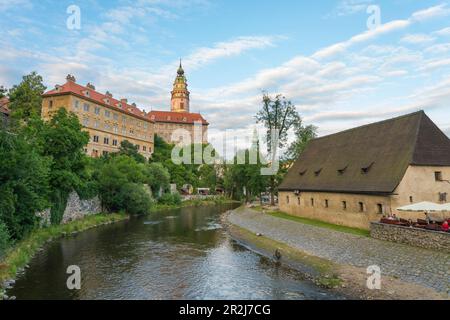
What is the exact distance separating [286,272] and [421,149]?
46.9ft

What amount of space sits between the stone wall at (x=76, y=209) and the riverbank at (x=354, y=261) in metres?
21.3

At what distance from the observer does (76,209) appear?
38844mm

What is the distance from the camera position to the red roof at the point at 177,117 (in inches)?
4483

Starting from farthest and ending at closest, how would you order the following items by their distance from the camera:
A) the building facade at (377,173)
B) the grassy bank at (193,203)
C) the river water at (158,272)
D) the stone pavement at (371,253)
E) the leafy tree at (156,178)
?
the grassy bank at (193,203) → the leafy tree at (156,178) → the building facade at (377,173) → the river water at (158,272) → the stone pavement at (371,253)

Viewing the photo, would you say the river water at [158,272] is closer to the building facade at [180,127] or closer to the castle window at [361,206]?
the castle window at [361,206]

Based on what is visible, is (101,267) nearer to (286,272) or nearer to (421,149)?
(286,272)

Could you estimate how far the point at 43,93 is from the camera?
6000cm

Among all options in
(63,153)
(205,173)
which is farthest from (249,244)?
(205,173)

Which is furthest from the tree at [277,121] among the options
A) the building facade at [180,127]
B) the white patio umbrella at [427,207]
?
the building facade at [180,127]

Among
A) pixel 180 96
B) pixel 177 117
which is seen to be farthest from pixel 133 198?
pixel 180 96

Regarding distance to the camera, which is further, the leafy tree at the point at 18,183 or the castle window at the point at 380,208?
the castle window at the point at 380,208

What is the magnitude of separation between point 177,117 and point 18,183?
317 ft

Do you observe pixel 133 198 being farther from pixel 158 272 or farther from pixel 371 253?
pixel 371 253

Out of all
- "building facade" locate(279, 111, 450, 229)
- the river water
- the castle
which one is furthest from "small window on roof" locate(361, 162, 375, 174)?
the castle
